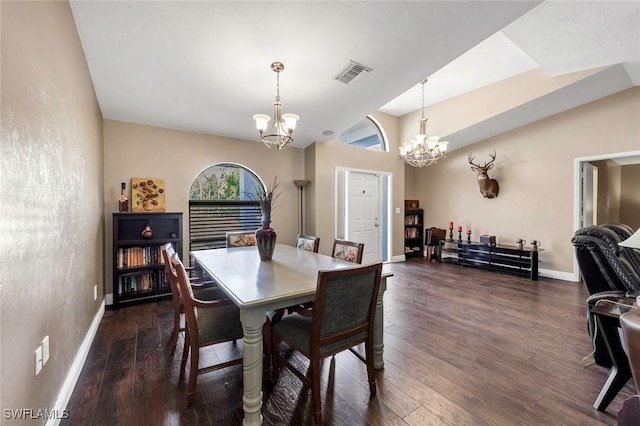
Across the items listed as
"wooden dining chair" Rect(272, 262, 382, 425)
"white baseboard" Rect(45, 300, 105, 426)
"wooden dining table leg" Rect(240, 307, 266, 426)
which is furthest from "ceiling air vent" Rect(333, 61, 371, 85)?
"white baseboard" Rect(45, 300, 105, 426)

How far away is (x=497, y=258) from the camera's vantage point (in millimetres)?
5137

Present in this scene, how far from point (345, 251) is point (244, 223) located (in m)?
2.47

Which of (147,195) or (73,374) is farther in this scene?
(147,195)

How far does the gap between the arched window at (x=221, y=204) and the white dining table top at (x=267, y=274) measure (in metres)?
1.52

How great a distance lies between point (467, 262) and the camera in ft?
18.6

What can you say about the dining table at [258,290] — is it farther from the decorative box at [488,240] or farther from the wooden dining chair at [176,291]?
the decorative box at [488,240]

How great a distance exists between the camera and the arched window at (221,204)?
4223mm

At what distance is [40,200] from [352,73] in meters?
2.66

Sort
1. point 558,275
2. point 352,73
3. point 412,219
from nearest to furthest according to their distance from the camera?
point 352,73, point 558,275, point 412,219

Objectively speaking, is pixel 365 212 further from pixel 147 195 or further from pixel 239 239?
pixel 147 195

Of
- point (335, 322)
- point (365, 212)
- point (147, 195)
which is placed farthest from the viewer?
point (365, 212)

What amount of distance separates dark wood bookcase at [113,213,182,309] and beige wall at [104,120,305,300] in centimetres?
24

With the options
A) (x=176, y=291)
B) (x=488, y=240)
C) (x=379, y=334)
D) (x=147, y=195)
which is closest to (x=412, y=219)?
(x=488, y=240)

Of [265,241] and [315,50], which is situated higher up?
[315,50]
